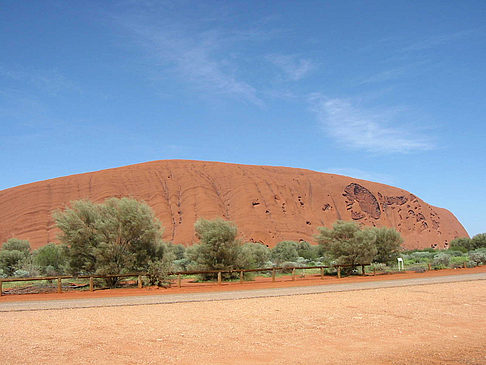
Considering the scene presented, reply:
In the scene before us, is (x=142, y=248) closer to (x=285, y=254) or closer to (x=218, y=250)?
(x=218, y=250)

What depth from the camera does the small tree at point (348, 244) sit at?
2900cm

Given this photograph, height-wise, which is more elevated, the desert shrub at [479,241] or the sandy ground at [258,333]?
the desert shrub at [479,241]

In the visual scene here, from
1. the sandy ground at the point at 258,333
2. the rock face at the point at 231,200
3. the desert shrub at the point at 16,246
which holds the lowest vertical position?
the sandy ground at the point at 258,333

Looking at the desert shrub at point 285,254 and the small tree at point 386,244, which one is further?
the desert shrub at point 285,254

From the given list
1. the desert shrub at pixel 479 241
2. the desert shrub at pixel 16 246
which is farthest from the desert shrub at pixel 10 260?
the desert shrub at pixel 479 241

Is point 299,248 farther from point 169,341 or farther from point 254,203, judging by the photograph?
point 169,341

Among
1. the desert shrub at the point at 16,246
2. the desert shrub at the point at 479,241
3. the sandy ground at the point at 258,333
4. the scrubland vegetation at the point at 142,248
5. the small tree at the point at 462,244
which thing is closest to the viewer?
the sandy ground at the point at 258,333

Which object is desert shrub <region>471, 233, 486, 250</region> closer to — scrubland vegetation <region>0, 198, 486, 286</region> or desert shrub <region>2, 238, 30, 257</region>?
scrubland vegetation <region>0, 198, 486, 286</region>

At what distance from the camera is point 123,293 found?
717 inches

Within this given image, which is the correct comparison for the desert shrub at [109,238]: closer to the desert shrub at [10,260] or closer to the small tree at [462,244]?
the desert shrub at [10,260]

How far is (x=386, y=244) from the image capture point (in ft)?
112

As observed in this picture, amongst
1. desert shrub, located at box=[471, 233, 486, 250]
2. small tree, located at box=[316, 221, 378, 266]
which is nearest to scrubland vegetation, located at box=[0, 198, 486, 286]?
small tree, located at box=[316, 221, 378, 266]

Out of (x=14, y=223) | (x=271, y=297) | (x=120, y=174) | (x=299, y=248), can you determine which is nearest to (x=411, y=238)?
(x=299, y=248)

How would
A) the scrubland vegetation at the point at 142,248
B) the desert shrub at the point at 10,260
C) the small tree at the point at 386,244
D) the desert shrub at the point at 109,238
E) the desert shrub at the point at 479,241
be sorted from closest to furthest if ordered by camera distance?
the desert shrub at the point at 109,238 → the scrubland vegetation at the point at 142,248 → the desert shrub at the point at 10,260 → the small tree at the point at 386,244 → the desert shrub at the point at 479,241
